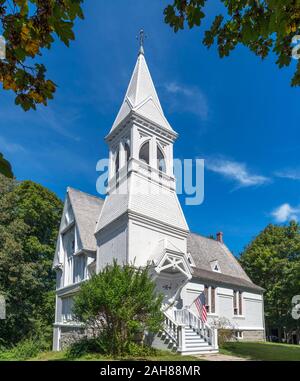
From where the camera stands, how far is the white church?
61.5ft

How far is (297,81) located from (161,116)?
18.9 m

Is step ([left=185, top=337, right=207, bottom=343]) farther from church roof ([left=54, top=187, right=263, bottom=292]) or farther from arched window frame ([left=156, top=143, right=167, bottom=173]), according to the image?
arched window frame ([left=156, top=143, right=167, bottom=173])

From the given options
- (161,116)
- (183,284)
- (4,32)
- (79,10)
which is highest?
(161,116)

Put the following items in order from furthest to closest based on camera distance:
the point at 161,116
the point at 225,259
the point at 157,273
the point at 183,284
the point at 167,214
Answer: the point at 225,259 → the point at 161,116 → the point at 167,214 → the point at 183,284 → the point at 157,273

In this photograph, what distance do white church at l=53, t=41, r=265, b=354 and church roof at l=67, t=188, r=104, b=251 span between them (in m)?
0.08

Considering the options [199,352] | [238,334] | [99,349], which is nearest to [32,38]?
[99,349]

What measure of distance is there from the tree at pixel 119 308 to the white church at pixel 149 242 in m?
2.06

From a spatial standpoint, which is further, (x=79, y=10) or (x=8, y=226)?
(x=8, y=226)

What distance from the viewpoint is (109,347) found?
47.4 feet

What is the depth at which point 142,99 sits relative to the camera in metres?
23.0

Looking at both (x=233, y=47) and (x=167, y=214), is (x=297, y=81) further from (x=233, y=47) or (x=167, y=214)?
(x=167, y=214)
